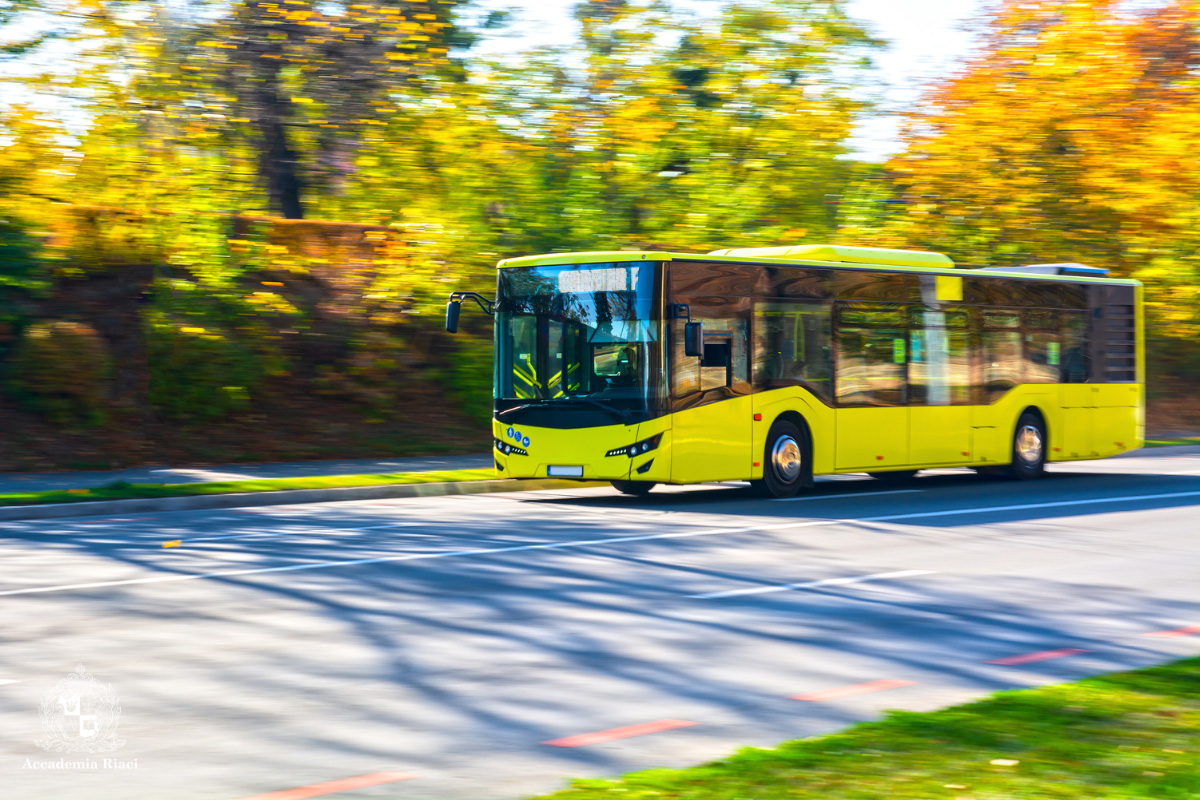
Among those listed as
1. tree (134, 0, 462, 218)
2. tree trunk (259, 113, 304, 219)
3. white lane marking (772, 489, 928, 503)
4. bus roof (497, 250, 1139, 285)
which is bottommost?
white lane marking (772, 489, 928, 503)

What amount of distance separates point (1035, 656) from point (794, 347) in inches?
390

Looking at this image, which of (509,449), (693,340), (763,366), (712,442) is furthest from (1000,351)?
(509,449)

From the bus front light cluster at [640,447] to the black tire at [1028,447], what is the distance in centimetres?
711

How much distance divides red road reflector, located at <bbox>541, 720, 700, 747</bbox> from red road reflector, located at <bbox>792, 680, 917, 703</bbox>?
2.58 feet

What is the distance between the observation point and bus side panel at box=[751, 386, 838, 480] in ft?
55.6

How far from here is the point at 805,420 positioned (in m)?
17.5

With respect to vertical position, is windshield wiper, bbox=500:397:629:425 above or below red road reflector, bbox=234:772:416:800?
above

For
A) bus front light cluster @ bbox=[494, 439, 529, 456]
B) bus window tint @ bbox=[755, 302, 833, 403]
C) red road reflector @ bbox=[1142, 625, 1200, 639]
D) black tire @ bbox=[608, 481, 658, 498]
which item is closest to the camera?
red road reflector @ bbox=[1142, 625, 1200, 639]

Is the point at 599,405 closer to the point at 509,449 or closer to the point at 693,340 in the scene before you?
the point at 693,340

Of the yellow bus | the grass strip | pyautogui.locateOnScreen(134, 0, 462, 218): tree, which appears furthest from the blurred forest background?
the yellow bus

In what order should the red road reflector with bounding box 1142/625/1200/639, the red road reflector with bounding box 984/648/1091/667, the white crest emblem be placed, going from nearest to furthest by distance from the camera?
the white crest emblem < the red road reflector with bounding box 984/648/1091/667 < the red road reflector with bounding box 1142/625/1200/639

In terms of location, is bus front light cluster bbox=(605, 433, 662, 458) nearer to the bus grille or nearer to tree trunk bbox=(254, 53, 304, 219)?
the bus grille

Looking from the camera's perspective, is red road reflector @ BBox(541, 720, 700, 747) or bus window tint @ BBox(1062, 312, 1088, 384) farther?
bus window tint @ BBox(1062, 312, 1088, 384)

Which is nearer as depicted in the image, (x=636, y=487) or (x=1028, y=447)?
(x=636, y=487)
